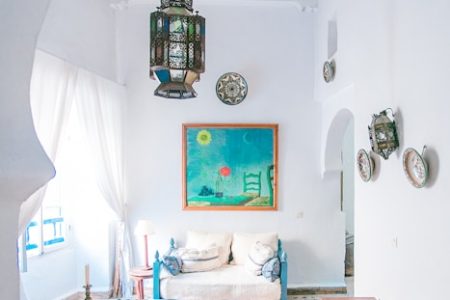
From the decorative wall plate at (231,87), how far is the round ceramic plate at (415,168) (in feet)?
11.0

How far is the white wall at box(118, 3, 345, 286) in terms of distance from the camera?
593cm

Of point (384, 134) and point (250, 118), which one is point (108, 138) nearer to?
point (250, 118)

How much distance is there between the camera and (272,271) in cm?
498

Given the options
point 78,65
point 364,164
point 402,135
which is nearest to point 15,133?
point 402,135

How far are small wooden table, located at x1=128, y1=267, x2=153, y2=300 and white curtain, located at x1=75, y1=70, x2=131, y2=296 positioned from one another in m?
0.38

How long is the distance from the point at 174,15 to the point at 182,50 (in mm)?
234

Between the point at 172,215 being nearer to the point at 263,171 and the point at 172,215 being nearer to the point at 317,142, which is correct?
the point at 263,171

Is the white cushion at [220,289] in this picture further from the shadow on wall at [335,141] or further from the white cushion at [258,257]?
the shadow on wall at [335,141]

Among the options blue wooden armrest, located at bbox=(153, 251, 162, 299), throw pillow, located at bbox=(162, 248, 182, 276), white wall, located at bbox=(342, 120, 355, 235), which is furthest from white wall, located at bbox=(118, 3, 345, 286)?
white wall, located at bbox=(342, 120, 355, 235)

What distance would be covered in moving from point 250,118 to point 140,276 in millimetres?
2689

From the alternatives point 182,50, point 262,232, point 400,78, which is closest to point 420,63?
point 400,78

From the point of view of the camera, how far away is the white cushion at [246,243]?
18.4 ft

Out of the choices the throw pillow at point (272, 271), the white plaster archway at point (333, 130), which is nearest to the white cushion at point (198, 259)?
the throw pillow at point (272, 271)

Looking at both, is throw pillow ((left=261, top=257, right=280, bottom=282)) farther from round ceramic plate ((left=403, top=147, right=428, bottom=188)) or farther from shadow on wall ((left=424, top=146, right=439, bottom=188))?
shadow on wall ((left=424, top=146, right=439, bottom=188))
